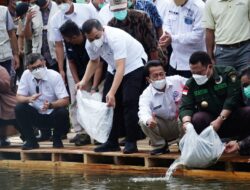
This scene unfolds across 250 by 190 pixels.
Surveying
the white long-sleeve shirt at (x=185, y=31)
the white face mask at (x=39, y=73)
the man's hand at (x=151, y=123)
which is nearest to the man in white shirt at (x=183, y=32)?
the white long-sleeve shirt at (x=185, y=31)

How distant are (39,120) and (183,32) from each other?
2015mm

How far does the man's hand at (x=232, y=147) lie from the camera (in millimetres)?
7977

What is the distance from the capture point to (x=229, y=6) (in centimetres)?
879

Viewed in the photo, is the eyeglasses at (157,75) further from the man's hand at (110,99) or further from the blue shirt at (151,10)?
the blue shirt at (151,10)

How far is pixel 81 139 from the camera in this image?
396 inches

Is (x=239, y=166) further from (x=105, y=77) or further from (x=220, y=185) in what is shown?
(x=105, y=77)

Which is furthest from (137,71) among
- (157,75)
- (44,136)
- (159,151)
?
(44,136)

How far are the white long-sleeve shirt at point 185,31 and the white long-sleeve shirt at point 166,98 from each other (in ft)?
2.59

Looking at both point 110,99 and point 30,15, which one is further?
point 30,15

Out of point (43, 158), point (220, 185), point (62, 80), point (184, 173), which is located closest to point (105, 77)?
→ point (62, 80)

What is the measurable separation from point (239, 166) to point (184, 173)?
544mm

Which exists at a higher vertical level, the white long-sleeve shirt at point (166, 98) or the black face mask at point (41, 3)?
the black face mask at point (41, 3)

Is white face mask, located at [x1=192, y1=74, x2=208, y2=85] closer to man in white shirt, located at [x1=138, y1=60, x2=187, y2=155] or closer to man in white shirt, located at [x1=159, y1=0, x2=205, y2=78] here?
man in white shirt, located at [x1=138, y1=60, x2=187, y2=155]

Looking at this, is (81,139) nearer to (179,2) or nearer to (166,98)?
(166,98)
